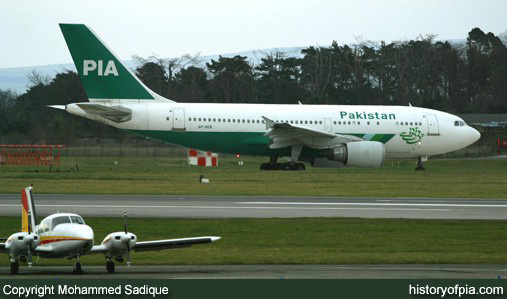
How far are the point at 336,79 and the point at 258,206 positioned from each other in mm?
64963

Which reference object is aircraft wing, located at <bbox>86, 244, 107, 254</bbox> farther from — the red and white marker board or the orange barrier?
the orange barrier

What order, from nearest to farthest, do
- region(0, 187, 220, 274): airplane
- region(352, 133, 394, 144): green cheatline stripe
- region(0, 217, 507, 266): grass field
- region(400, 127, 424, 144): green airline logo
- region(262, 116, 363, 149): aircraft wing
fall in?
1. region(0, 187, 220, 274): airplane
2. region(0, 217, 507, 266): grass field
3. region(262, 116, 363, 149): aircraft wing
4. region(352, 133, 394, 144): green cheatline stripe
5. region(400, 127, 424, 144): green airline logo

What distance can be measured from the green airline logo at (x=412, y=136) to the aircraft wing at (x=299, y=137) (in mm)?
3166

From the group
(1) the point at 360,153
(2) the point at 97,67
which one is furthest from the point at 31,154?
(1) the point at 360,153

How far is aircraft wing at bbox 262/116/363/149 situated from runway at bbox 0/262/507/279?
28.5m

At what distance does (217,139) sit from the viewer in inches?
1918

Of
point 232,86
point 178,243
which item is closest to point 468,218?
point 178,243

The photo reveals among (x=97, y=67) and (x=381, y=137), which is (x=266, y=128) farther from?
(x=97, y=67)

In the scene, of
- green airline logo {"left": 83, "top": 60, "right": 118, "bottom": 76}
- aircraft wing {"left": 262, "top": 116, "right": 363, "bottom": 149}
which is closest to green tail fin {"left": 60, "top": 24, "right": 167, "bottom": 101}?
green airline logo {"left": 83, "top": 60, "right": 118, "bottom": 76}

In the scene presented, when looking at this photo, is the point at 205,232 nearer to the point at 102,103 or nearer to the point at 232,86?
the point at 102,103

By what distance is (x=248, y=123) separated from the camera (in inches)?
1921

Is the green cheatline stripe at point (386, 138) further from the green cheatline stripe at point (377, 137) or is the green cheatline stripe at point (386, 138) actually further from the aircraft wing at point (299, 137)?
the aircraft wing at point (299, 137)

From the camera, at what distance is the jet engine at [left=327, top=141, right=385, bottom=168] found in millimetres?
48656

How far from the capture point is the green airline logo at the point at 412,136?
51.5 m
